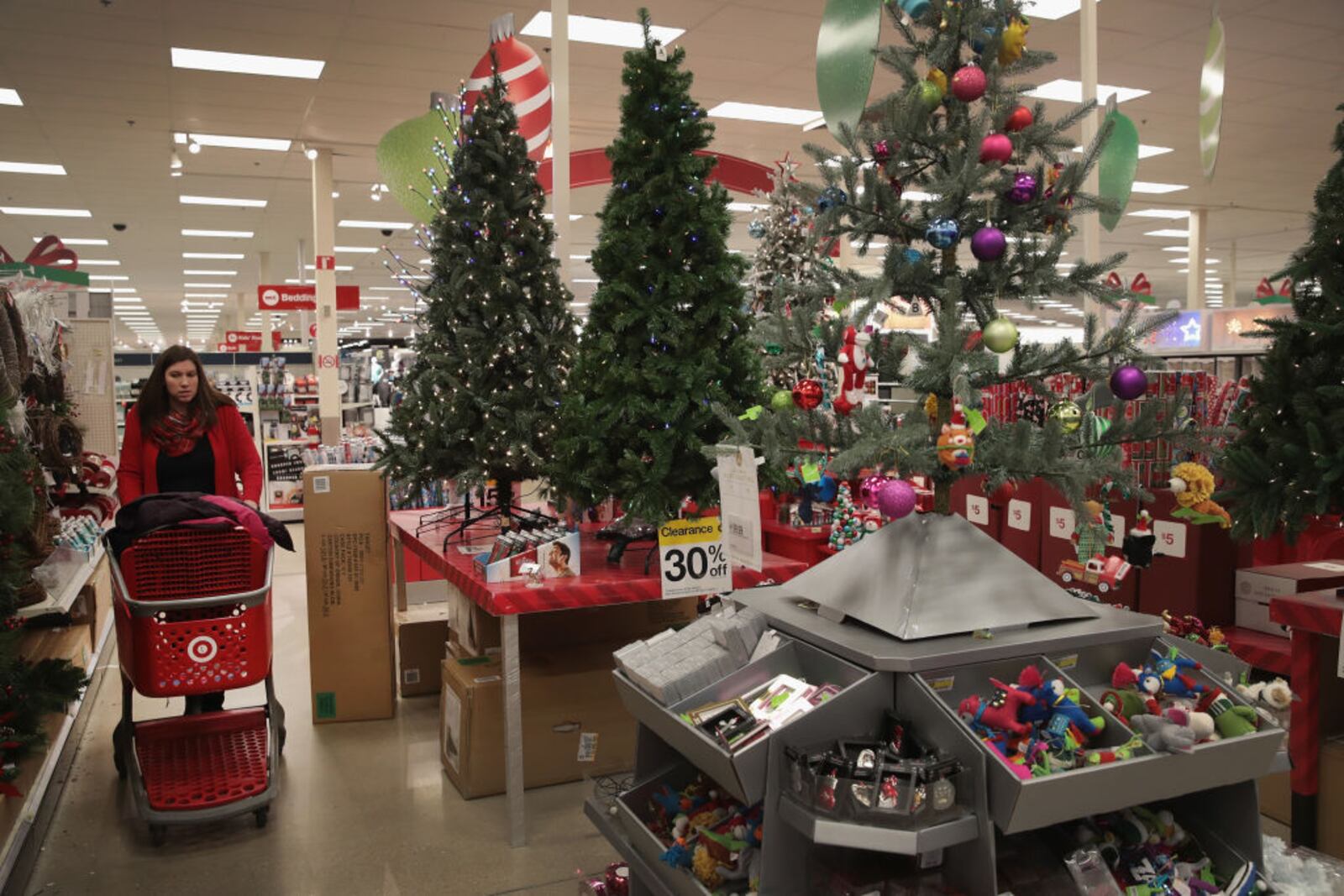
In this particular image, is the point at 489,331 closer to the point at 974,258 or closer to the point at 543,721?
the point at 543,721

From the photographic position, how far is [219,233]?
15672 mm

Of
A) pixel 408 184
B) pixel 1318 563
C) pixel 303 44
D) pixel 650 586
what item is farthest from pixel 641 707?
pixel 303 44

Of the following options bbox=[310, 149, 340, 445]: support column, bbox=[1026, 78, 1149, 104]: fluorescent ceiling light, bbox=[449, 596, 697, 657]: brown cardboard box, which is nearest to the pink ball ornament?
bbox=[449, 596, 697, 657]: brown cardboard box

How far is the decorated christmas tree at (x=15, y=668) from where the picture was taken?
260 cm

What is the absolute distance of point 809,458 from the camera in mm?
2025

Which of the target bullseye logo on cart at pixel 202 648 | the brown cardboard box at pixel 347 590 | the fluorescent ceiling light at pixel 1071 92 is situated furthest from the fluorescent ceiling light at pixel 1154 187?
the target bullseye logo on cart at pixel 202 648

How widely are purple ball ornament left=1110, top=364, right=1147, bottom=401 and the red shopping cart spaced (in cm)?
287

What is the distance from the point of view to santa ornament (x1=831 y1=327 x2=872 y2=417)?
2074 mm

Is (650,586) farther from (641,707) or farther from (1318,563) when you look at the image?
(1318,563)

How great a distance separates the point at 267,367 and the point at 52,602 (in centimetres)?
947

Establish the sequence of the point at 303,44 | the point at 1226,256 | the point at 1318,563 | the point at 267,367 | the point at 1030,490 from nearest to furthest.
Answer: the point at 1318,563 < the point at 1030,490 < the point at 303,44 < the point at 267,367 < the point at 1226,256

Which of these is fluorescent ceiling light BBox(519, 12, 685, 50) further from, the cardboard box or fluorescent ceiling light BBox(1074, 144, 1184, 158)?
fluorescent ceiling light BBox(1074, 144, 1184, 158)

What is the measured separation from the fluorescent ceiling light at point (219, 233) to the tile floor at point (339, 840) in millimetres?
12680

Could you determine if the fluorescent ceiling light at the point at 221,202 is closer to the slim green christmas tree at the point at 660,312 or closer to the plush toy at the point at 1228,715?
the slim green christmas tree at the point at 660,312
